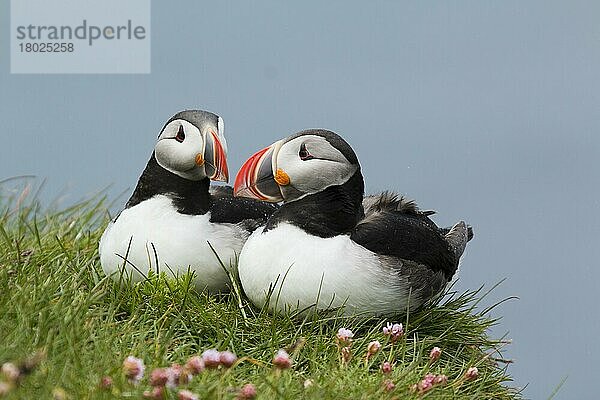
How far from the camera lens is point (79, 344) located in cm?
479

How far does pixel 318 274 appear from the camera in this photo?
251 inches

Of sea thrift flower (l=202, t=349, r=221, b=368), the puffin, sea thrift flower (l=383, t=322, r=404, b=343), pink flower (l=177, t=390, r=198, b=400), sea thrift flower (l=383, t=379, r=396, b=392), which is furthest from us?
the puffin

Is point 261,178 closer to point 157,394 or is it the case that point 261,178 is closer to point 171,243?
point 171,243

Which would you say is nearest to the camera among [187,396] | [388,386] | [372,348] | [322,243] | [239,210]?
[187,396]

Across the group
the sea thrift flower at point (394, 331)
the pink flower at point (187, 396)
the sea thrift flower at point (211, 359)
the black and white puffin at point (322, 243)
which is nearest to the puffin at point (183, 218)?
the black and white puffin at point (322, 243)

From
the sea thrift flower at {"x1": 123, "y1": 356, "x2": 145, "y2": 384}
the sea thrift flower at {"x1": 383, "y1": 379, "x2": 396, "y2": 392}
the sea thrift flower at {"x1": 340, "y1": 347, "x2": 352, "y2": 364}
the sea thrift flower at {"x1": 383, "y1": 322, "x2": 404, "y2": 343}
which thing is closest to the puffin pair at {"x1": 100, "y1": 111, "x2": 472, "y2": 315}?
the sea thrift flower at {"x1": 383, "y1": 322, "x2": 404, "y2": 343}

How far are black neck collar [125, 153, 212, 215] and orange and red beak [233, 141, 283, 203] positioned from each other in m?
0.43

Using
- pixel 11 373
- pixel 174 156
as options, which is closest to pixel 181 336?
pixel 174 156

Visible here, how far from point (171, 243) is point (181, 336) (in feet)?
3.06

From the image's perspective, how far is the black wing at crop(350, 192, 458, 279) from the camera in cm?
652

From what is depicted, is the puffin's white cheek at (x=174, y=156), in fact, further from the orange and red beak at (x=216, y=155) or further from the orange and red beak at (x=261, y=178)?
the orange and red beak at (x=261, y=178)

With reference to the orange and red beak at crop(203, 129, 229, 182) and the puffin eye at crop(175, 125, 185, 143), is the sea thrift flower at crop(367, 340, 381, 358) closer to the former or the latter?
the orange and red beak at crop(203, 129, 229, 182)

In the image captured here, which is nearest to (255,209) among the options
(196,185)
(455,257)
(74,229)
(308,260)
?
(196,185)

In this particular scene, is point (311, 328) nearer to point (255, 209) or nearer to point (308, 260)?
point (308, 260)
